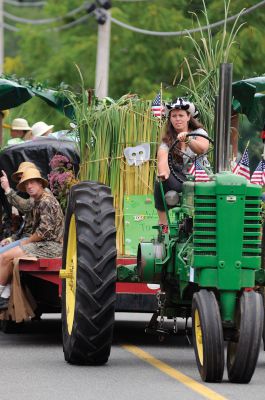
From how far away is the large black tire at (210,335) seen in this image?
32.6 ft

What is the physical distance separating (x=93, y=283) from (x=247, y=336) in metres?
1.68

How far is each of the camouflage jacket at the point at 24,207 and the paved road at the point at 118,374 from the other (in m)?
1.13

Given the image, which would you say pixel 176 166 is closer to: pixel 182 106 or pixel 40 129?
pixel 182 106

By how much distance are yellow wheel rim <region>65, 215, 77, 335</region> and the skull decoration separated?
5.88 ft

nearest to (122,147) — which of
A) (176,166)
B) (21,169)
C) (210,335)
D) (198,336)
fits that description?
(21,169)

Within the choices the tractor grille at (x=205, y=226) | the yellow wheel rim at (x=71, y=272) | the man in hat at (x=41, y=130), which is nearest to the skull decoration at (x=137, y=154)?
the yellow wheel rim at (x=71, y=272)

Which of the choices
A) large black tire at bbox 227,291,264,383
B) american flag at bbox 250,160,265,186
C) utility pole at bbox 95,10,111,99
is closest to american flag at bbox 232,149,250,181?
american flag at bbox 250,160,265,186

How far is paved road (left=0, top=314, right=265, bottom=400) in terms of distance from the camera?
977 centimetres

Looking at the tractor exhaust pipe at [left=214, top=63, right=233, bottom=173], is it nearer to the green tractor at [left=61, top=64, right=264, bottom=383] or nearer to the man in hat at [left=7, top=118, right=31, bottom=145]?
the green tractor at [left=61, top=64, right=264, bottom=383]

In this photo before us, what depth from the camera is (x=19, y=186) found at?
576 inches

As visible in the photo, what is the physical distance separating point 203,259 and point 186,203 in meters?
0.92

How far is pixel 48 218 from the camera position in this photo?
46.1 feet

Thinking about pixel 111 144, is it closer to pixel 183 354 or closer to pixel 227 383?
pixel 183 354

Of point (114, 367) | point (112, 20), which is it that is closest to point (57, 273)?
point (114, 367)
